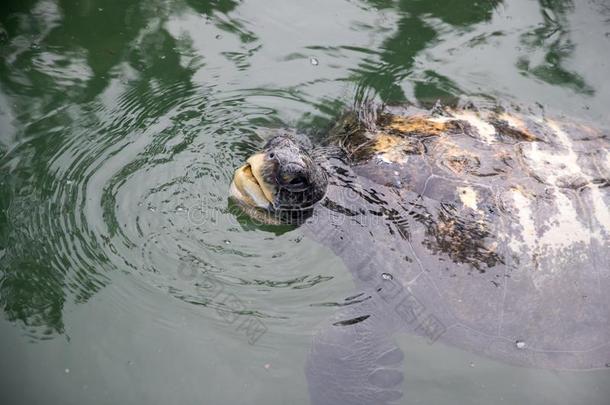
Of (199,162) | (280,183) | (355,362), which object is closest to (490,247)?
(355,362)

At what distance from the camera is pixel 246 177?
3711 millimetres

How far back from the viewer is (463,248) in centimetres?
321

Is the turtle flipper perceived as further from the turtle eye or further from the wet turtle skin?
the turtle eye

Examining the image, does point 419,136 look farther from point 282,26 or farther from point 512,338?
point 282,26

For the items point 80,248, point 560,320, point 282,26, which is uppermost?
point 282,26

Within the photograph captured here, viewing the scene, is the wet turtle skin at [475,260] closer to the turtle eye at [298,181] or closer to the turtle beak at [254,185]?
the turtle eye at [298,181]

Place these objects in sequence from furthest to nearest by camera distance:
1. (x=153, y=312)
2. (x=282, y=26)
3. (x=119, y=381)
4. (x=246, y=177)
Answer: (x=282, y=26) < (x=246, y=177) < (x=153, y=312) < (x=119, y=381)

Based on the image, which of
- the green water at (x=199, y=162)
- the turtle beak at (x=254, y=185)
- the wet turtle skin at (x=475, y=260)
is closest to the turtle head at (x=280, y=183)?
the turtle beak at (x=254, y=185)

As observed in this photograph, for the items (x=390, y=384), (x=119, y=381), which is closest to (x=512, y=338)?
(x=390, y=384)

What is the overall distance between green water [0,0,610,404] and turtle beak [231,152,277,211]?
182 mm

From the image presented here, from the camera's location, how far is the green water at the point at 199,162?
326cm

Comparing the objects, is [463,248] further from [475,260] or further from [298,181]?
[298,181]

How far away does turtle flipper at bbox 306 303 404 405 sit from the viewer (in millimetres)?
3186

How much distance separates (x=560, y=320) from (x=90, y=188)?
3.17 meters
